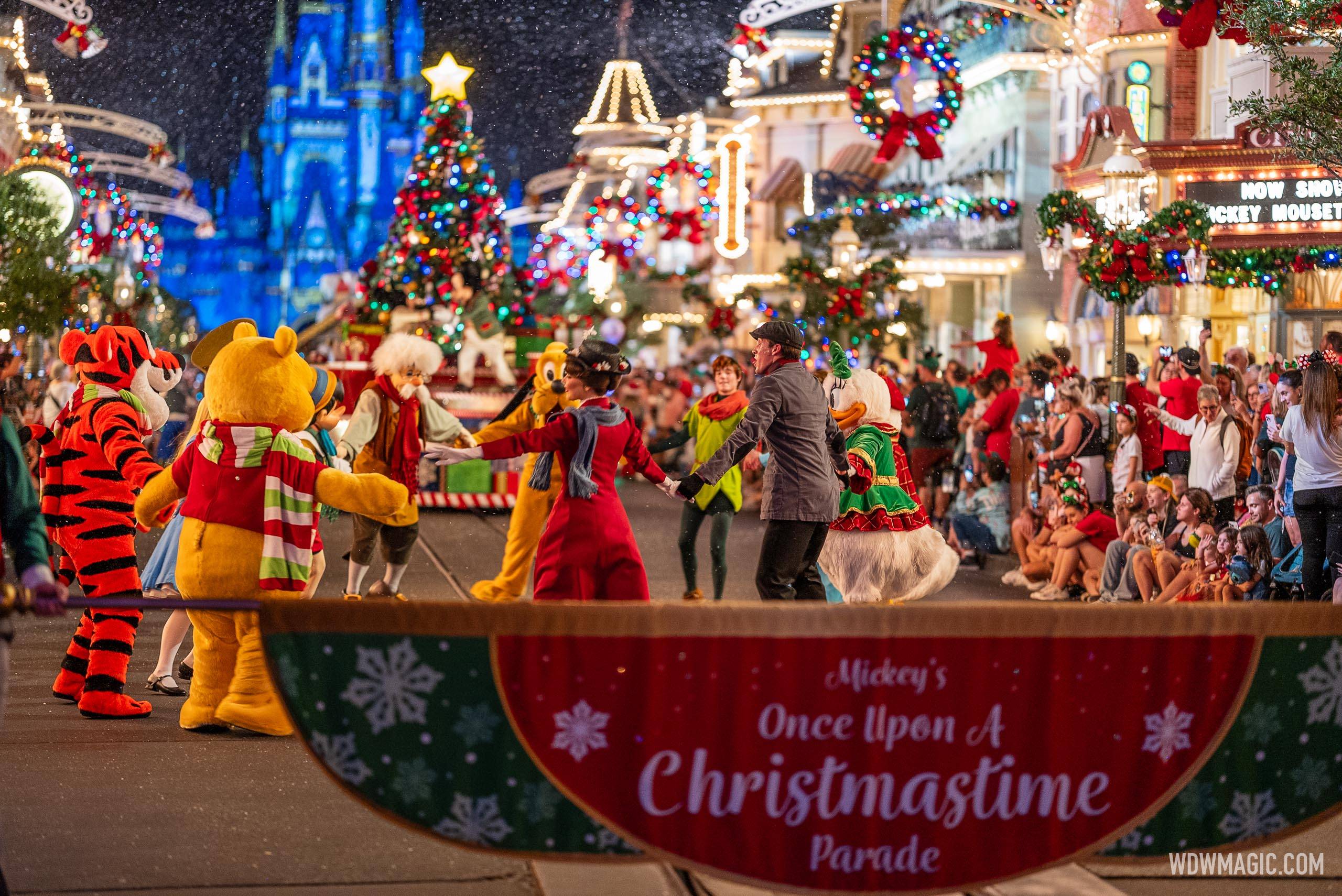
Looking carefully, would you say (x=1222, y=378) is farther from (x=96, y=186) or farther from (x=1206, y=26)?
(x=96, y=186)

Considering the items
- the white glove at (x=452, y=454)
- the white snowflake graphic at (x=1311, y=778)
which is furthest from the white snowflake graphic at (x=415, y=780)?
the white glove at (x=452, y=454)

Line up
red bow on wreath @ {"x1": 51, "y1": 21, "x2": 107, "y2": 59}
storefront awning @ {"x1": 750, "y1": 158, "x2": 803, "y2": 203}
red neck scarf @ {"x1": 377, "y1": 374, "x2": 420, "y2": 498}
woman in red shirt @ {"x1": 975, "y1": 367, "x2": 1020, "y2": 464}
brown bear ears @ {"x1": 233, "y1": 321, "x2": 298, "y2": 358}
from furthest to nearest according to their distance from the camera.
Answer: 1. storefront awning @ {"x1": 750, "y1": 158, "x2": 803, "y2": 203}
2. red bow on wreath @ {"x1": 51, "y1": 21, "x2": 107, "y2": 59}
3. woman in red shirt @ {"x1": 975, "y1": 367, "x2": 1020, "y2": 464}
4. red neck scarf @ {"x1": 377, "y1": 374, "x2": 420, "y2": 498}
5. brown bear ears @ {"x1": 233, "y1": 321, "x2": 298, "y2": 358}

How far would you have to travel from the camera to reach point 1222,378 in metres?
13.4

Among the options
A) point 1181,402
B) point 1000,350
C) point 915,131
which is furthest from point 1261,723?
point 915,131

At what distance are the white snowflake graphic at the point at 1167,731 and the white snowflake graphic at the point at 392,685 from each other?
178cm

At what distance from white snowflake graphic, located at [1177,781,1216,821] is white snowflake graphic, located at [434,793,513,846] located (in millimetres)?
1694

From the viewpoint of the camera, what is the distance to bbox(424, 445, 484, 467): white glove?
761cm

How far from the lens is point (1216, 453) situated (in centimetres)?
1168

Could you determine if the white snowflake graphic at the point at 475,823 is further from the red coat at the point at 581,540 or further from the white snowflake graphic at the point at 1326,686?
Result: the red coat at the point at 581,540

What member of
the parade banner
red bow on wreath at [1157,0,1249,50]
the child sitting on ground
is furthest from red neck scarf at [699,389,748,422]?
the parade banner

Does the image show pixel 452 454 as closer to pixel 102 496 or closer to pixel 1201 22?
pixel 102 496

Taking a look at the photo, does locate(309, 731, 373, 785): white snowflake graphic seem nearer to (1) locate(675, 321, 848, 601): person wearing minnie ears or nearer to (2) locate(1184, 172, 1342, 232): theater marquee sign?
(1) locate(675, 321, 848, 601): person wearing minnie ears

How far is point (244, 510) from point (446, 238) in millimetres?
19499

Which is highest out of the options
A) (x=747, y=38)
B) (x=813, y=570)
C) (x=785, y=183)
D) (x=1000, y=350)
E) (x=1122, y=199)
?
(x=785, y=183)
